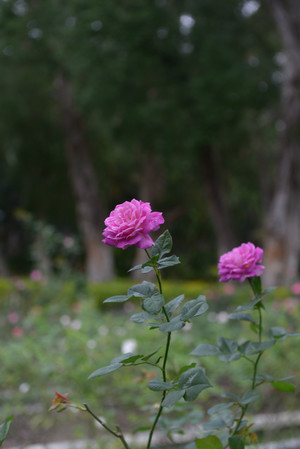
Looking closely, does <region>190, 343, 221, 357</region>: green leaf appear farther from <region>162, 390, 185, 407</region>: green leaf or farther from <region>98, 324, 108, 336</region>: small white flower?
<region>98, 324, 108, 336</region>: small white flower

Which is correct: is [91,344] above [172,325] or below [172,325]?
below

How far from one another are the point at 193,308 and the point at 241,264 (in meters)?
0.23

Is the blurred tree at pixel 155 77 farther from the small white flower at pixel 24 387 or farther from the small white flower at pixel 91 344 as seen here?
the small white flower at pixel 24 387

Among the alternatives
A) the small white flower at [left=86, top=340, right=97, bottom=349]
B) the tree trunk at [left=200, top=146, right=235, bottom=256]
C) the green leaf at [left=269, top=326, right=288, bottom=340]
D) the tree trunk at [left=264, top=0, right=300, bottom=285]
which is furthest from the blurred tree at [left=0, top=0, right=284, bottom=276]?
the green leaf at [left=269, top=326, right=288, bottom=340]

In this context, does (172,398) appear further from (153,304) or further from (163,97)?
(163,97)

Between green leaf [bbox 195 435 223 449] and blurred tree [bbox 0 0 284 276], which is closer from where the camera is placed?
green leaf [bbox 195 435 223 449]

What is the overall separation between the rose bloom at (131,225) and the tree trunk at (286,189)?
35.3 feet

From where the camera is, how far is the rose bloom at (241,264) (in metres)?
1.23

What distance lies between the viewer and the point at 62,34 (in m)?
13.2

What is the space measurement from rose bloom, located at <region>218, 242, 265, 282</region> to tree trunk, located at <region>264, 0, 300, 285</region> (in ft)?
34.4

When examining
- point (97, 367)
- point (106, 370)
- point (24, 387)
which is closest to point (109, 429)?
point (106, 370)

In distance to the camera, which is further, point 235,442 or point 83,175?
point 83,175

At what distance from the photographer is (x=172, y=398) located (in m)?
1.02

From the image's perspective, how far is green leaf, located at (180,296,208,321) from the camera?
40.3 inches
